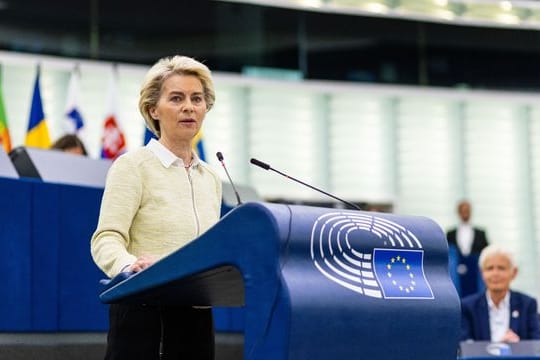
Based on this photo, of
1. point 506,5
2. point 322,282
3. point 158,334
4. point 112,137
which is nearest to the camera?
point 322,282

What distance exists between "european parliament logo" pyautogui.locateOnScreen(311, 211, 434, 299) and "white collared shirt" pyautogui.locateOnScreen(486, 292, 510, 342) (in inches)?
132

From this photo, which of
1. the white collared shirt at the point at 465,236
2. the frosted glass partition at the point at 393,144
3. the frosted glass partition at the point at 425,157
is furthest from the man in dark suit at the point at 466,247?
the frosted glass partition at the point at 425,157

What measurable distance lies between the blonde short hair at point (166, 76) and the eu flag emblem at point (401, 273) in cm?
53

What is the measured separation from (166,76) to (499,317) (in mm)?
3365

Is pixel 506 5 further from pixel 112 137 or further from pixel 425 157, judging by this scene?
pixel 112 137

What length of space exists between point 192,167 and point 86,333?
1.80 meters

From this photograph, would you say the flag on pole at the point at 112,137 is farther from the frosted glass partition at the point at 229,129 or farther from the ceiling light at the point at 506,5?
the ceiling light at the point at 506,5

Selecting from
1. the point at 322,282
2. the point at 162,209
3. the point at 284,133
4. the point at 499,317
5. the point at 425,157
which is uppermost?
the point at 284,133

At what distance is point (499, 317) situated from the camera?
4879 mm

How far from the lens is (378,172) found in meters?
11.2

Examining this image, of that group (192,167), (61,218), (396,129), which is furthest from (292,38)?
(192,167)

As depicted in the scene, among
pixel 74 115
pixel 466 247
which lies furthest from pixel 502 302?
pixel 74 115

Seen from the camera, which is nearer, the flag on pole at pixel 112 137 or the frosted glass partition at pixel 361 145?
the flag on pole at pixel 112 137

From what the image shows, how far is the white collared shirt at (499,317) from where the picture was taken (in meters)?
4.84
